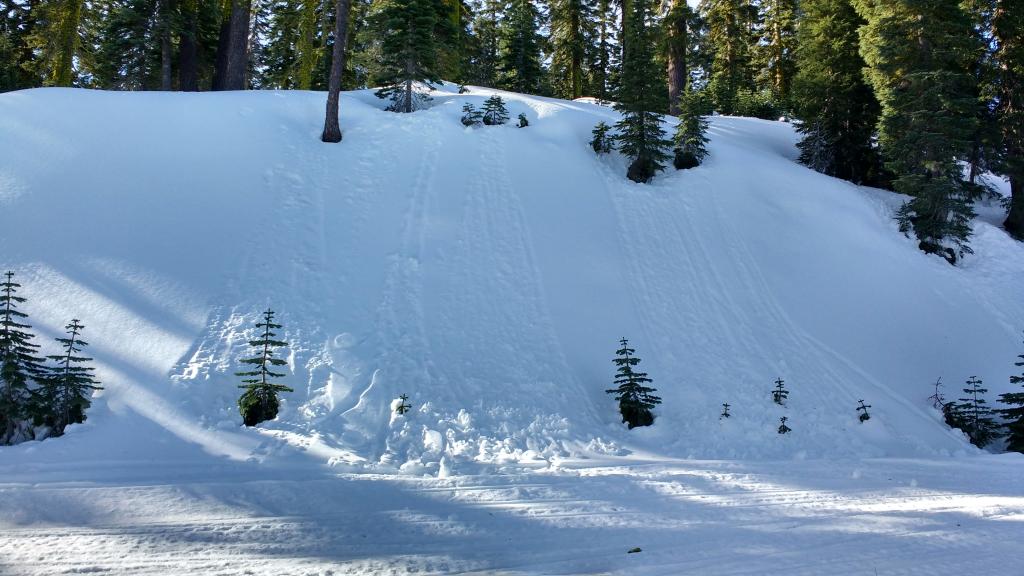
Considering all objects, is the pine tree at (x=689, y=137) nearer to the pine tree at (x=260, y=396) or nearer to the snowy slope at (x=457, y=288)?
the snowy slope at (x=457, y=288)

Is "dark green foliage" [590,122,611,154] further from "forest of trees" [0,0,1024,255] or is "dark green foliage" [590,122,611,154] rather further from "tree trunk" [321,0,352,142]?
"tree trunk" [321,0,352,142]

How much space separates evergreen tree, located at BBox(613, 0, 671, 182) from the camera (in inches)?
506

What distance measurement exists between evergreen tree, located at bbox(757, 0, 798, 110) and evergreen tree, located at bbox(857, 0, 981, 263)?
11713mm

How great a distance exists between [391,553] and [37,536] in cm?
244

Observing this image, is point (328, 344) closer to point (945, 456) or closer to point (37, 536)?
point (37, 536)

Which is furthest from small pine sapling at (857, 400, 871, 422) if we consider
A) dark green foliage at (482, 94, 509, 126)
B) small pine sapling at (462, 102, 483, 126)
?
small pine sapling at (462, 102, 483, 126)

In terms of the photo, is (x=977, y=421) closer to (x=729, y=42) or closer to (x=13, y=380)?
(x=13, y=380)

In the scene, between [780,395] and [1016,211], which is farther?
[1016,211]

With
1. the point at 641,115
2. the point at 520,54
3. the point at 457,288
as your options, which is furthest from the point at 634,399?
the point at 520,54

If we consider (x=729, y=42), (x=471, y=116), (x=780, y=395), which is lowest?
(x=780, y=395)

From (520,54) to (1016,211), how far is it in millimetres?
18111

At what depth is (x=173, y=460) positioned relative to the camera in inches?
192

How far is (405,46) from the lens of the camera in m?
14.8

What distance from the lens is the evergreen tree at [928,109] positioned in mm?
11250
